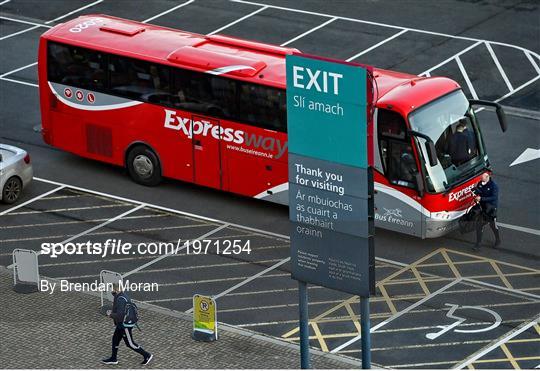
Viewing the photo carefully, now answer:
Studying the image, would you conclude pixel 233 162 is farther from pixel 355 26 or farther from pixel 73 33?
pixel 355 26

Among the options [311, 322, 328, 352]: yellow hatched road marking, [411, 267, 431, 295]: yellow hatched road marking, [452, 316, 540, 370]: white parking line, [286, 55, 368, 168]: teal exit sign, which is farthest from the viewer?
[411, 267, 431, 295]: yellow hatched road marking

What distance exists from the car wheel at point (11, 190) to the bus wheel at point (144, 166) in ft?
8.76

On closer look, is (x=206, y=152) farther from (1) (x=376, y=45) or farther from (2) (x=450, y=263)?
Answer: (1) (x=376, y=45)

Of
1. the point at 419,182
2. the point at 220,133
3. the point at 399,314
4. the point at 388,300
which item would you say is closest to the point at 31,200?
the point at 220,133

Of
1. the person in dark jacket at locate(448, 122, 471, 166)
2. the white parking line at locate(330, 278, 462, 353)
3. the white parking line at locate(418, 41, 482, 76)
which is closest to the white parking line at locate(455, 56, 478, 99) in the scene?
the white parking line at locate(418, 41, 482, 76)

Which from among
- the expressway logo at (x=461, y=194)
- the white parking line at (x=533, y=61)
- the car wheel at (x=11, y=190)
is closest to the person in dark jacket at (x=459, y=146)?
the expressway logo at (x=461, y=194)

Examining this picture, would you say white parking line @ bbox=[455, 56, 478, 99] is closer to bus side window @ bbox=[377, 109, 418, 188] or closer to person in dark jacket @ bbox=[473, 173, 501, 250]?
person in dark jacket @ bbox=[473, 173, 501, 250]

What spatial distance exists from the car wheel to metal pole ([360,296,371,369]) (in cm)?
1206

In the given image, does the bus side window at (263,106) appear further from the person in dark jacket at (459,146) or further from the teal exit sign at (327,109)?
the teal exit sign at (327,109)

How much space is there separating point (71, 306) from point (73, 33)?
28.2ft

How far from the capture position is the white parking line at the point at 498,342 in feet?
80.2

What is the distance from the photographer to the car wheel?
3161 cm

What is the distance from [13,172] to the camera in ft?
104

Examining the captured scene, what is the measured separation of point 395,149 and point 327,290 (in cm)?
337
